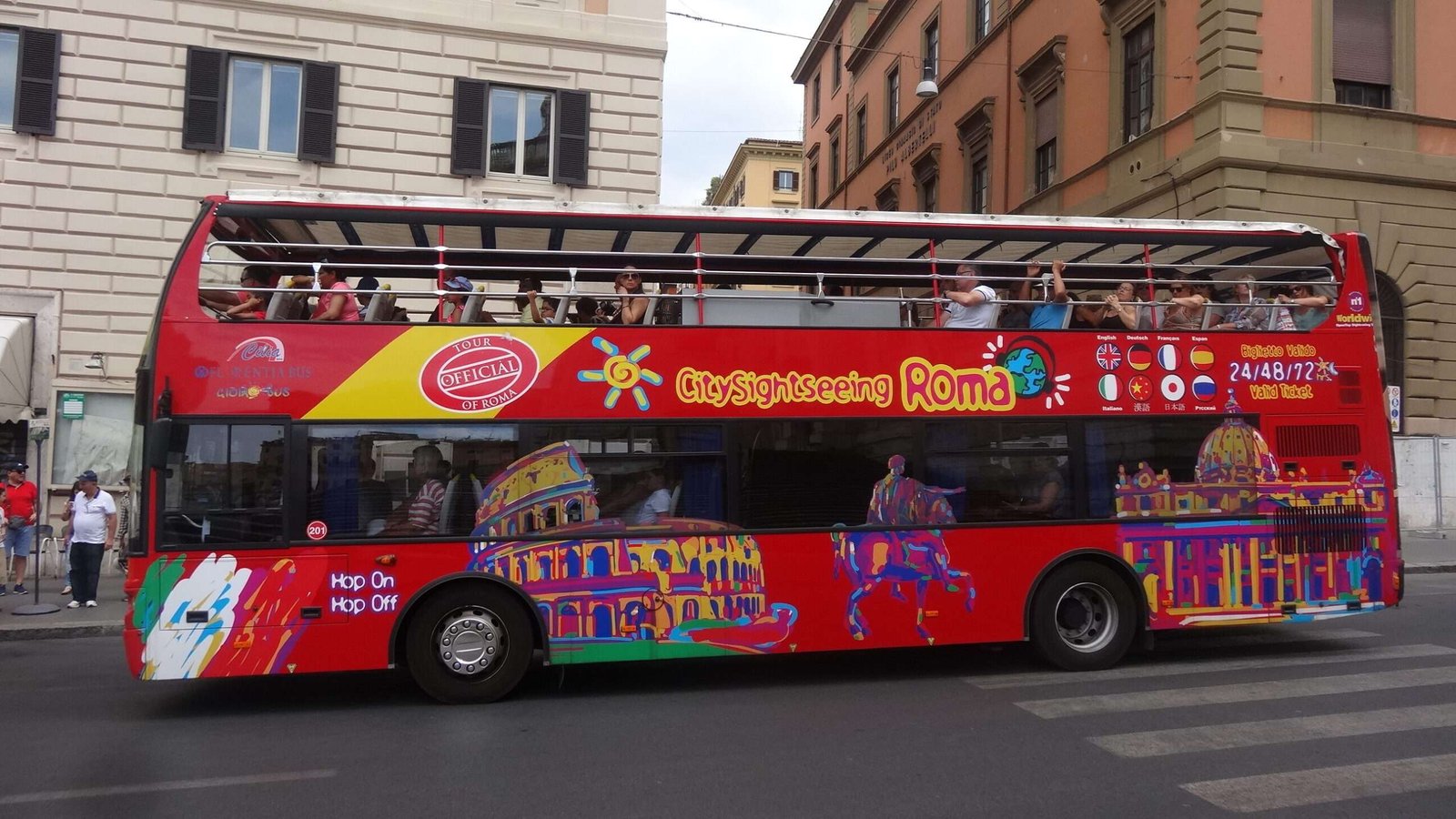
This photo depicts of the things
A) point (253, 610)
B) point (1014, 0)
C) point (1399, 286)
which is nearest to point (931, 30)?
point (1014, 0)

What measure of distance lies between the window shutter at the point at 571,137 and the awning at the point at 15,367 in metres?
7.75

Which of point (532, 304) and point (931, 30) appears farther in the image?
point (931, 30)

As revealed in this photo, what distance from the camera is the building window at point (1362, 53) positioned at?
57.1 feet

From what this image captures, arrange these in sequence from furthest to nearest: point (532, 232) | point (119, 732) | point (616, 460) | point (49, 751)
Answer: point (532, 232), point (616, 460), point (119, 732), point (49, 751)

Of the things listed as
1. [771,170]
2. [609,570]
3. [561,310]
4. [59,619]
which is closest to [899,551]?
[609,570]

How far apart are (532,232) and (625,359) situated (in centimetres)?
143

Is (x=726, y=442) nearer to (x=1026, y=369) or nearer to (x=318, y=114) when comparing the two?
(x=1026, y=369)

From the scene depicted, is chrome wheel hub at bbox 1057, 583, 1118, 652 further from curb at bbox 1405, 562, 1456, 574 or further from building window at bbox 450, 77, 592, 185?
building window at bbox 450, 77, 592, 185

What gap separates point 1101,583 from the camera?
27.1 ft

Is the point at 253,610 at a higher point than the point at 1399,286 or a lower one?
lower

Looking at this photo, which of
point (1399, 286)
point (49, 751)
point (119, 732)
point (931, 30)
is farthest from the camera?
point (931, 30)

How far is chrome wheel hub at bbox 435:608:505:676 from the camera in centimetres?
725

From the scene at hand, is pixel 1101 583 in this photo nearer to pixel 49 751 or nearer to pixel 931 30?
pixel 49 751

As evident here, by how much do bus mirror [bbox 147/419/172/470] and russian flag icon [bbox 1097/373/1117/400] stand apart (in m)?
6.93
